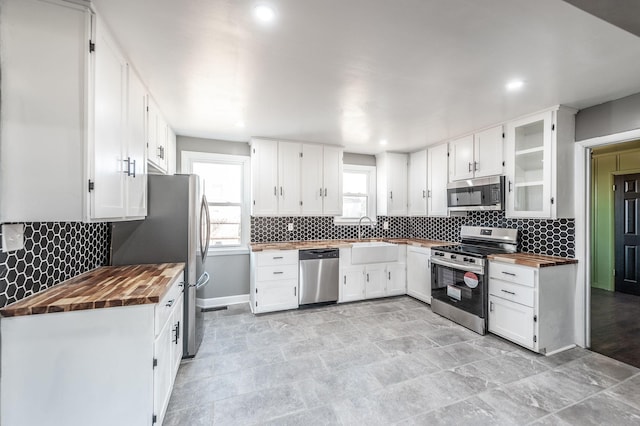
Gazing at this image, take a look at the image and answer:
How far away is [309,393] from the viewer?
2.05 meters

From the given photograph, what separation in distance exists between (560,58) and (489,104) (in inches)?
32.1

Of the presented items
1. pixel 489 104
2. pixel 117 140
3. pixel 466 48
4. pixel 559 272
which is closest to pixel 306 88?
pixel 466 48

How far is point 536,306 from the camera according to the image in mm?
2598

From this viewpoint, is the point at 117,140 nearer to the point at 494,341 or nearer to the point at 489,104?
the point at 489,104

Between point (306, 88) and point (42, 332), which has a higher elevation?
point (306, 88)

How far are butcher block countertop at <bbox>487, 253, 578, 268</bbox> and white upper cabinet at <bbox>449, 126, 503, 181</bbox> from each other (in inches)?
39.5

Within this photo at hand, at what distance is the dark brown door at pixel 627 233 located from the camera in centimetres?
424

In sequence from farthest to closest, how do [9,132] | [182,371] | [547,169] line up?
[547,169] < [182,371] < [9,132]

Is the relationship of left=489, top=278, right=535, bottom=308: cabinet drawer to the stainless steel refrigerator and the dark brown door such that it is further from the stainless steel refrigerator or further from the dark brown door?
the dark brown door

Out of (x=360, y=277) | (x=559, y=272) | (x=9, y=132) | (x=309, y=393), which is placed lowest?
(x=309, y=393)

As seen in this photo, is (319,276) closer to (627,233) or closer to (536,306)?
(536,306)

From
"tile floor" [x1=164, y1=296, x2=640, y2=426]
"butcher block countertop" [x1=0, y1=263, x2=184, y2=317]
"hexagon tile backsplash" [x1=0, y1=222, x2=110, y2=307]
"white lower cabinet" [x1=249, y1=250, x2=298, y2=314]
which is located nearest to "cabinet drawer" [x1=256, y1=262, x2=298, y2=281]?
"white lower cabinet" [x1=249, y1=250, x2=298, y2=314]

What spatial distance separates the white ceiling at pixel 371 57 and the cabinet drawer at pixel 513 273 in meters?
1.63

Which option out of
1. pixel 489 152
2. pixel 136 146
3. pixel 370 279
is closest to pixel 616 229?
pixel 489 152
